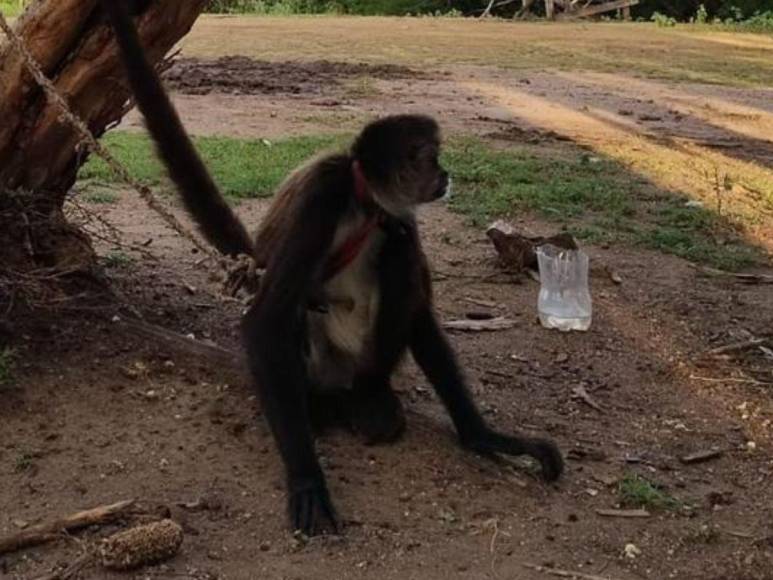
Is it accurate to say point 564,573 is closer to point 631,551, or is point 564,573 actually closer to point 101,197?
point 631,551

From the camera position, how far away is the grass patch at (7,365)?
4.86 m

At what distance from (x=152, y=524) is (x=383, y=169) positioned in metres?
1.48

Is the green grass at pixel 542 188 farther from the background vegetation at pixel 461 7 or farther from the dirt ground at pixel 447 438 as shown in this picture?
the background vegetation at pixel 461 7

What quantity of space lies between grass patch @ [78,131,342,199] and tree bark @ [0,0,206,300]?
3077mm

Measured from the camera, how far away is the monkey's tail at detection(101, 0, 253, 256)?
4695 mm

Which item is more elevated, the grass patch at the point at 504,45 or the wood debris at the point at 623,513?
the grass patch at the point at 504,45

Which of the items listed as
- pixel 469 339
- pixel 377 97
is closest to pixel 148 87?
pixel 469 339

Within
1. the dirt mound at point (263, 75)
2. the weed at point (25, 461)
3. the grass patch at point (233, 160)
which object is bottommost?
the weed at point (25, 461)

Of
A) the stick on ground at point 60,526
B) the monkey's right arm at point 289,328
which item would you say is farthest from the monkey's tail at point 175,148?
the stick on ground at point 60,526

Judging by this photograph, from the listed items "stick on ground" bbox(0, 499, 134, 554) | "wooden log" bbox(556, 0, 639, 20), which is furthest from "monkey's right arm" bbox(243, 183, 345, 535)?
"wooden log" bbox(556, 0, 639, 20)

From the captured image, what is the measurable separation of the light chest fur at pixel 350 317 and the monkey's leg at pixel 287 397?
1.14ft

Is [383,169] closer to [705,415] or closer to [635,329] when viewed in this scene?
[705,415]

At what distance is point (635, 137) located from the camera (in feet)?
41.3

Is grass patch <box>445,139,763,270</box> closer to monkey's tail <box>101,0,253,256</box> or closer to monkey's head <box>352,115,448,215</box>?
monkey's tail <box>101,0,253,256</box>
